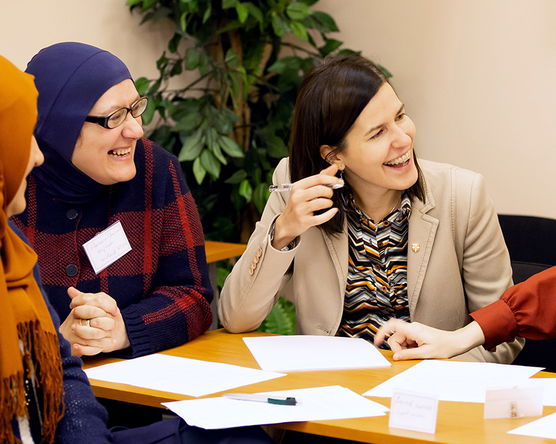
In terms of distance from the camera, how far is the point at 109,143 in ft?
6.73

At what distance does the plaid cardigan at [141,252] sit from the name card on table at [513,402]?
859 millimetres

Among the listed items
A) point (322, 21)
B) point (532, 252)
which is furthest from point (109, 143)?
point (322, 21)

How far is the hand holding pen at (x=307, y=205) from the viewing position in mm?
2070

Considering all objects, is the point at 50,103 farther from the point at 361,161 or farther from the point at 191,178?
the point at 191,178

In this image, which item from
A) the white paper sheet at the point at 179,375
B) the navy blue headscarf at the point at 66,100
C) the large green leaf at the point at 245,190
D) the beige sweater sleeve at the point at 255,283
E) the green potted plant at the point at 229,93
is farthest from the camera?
the large green leaf at the point at 245,190

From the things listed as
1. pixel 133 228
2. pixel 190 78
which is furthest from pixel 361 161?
pixel 190 78

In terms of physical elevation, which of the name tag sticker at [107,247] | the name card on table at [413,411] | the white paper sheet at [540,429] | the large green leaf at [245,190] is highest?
the name tag sticker at [107,247]

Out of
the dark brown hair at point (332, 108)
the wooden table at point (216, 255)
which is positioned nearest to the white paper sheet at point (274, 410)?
the dark brown hair at point (332, 108)

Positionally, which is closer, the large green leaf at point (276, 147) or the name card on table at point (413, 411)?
the name card on table at point (413, 411)

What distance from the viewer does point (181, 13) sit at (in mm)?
3693

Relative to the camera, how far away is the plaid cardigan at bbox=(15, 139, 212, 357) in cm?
204

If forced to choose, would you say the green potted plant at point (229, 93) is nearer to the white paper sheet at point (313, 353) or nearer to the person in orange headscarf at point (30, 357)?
the white paper sheet at point (313, 353)

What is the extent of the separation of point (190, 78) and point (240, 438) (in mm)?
2837

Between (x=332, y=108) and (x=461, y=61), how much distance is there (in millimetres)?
1759
